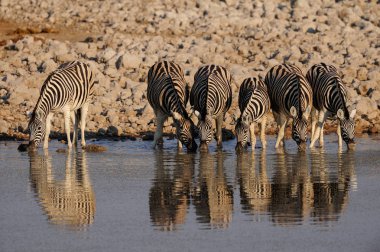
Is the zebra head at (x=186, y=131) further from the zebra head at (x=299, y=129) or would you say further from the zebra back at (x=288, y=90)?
the zebra back at (x=288, y=90)

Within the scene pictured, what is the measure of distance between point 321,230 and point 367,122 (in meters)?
13.8

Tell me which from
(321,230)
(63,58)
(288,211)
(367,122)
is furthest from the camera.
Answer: (63,58)

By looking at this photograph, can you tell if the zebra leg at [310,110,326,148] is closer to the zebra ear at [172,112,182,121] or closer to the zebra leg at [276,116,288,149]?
the zebra leg at [276,116,288,149]

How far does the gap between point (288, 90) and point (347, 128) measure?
150 cm

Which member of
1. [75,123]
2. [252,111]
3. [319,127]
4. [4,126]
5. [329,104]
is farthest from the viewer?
[4,126]

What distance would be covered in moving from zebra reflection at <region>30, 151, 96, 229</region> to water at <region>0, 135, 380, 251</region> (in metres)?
0.01

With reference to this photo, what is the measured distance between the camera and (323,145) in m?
21.6

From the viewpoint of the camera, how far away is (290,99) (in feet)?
70.1

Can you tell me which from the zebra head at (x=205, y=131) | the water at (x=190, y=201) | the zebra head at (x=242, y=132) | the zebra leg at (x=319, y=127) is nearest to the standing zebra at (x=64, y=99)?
the water at (x=190, y=201)

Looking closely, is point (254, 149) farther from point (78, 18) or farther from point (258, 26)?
point (78, 18)

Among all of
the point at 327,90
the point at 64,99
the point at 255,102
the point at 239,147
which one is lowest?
the point at 239,147

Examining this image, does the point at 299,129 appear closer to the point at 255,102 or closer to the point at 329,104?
the point at 255,102

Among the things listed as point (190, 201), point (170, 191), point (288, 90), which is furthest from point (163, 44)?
point (190, 201)

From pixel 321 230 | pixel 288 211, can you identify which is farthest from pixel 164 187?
pixel 321 230
